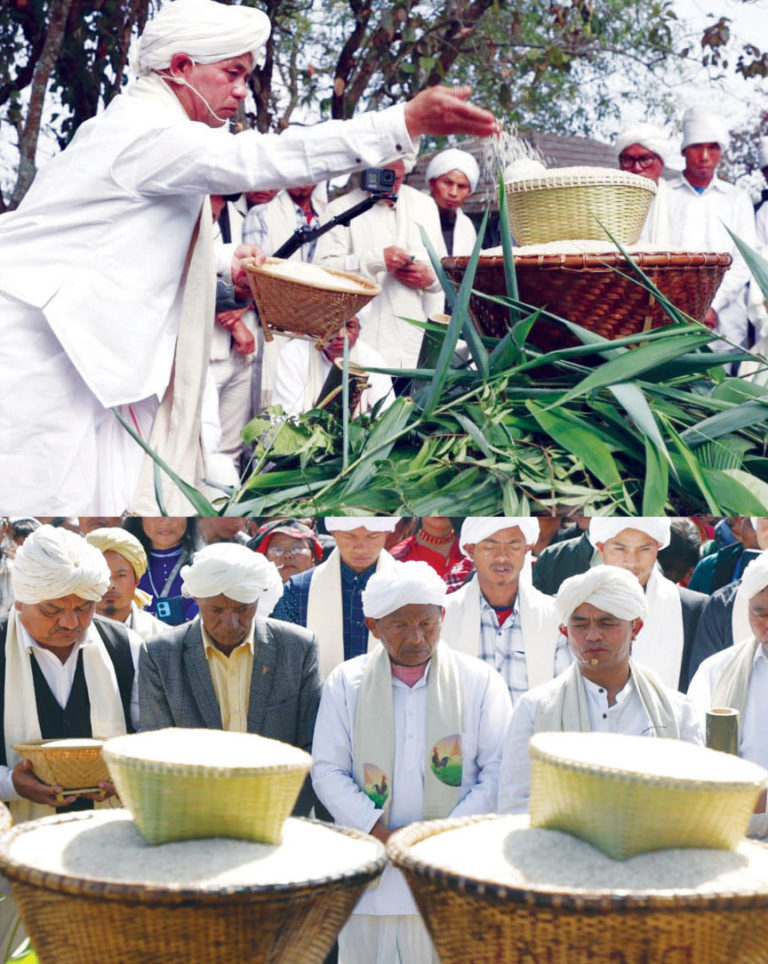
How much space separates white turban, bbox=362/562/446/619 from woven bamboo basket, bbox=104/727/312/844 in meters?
0.50

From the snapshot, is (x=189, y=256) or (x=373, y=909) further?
(x=189, y=256)

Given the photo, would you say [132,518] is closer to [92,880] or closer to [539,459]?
[539,459]

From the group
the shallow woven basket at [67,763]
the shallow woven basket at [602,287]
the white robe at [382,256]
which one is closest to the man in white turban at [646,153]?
the white robe at [382,256]

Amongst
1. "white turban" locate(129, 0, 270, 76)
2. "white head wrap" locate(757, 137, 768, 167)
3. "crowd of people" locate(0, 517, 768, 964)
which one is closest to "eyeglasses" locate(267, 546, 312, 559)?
"crowd of people" locate(0, 517, 768, 964)

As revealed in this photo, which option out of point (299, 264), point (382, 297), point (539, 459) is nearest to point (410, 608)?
point (539, 459)

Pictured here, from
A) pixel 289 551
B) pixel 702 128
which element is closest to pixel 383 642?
pixel 289 551

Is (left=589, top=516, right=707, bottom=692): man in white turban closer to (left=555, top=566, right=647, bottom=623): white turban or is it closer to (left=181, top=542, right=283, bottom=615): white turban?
(left=555, top=566, right=647, bottom=623): white turban

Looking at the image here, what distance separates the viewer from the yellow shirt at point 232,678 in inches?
80.1

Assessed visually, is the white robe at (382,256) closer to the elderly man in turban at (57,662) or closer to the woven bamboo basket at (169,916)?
the elderly man in turban at (57,662)

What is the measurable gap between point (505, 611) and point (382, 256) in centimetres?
372

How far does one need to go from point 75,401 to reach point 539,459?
4.77 ft

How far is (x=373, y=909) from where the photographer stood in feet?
6.44

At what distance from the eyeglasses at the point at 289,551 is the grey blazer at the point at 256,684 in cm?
10

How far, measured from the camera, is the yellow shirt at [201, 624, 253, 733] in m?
2.04
